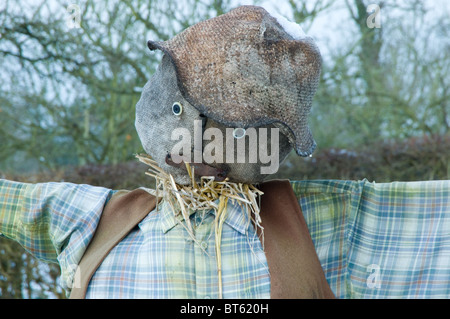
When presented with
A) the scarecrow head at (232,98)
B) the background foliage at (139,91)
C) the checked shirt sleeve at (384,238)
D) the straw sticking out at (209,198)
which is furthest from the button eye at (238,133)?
the background foliage at (139,91)

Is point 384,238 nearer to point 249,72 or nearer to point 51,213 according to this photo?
point 249,72

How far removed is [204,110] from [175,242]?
1.38 feet

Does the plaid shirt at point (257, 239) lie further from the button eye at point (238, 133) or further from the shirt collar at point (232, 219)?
the button eye at point (238, 133)

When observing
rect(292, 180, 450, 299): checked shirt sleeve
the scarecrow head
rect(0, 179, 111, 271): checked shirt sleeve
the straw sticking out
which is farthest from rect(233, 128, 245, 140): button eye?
rect(0, 179, 111, 271): checked shirt sleeve

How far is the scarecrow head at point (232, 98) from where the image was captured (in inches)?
56.8

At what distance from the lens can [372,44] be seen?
4969 millimetres

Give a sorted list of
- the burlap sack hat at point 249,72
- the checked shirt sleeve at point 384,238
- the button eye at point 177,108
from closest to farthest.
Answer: the burlap sack hat at point 249,72 → the button eye at point 177,108 → the checked shirt sleeve at point 384,238

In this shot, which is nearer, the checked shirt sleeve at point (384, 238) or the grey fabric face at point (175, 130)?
the grey fabric face at point (175, 130)

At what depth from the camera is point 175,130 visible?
5.10ft

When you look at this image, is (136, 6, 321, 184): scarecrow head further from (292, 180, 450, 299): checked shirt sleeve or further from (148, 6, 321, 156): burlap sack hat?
(292, 180, 450, 299): checked shirt sleeve

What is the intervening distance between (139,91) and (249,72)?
295 cm

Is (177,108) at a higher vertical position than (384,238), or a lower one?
higher

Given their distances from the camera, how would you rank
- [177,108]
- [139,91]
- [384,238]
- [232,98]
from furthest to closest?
[139,91] → [384,238] → [177,108] → [232,98]

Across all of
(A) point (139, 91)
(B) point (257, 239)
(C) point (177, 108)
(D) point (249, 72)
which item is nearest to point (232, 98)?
(D) point (249, 72)
